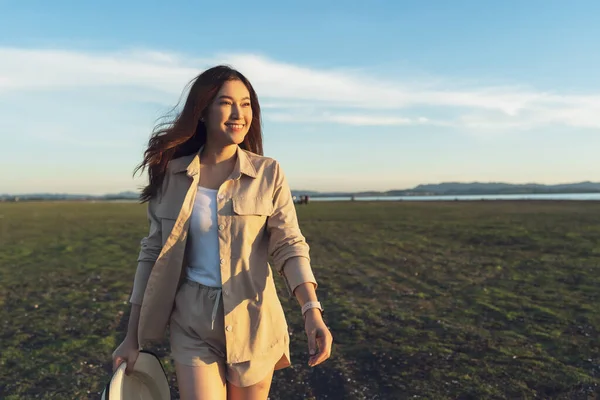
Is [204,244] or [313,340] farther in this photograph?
[204,244]

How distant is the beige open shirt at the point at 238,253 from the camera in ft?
10.1

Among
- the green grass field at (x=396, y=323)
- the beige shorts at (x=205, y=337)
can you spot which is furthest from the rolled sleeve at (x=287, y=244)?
the green grass field at (x=396, y=323)

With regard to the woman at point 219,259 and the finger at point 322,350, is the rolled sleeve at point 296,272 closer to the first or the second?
the woman at point 219,259

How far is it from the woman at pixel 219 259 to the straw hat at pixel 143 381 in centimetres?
9

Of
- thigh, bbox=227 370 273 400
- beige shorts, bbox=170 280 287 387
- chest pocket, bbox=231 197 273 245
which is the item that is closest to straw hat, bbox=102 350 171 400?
beige shorts, bbox=170 280 287 387

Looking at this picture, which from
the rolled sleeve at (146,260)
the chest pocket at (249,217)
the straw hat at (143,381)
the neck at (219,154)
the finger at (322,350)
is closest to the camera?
the finger at (322,350)

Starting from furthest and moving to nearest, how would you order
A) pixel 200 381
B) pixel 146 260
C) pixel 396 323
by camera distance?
pixel 396 323
pixel 146 260
pixel 200 381

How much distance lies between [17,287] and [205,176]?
1257 centimetres

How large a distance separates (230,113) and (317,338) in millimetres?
1462

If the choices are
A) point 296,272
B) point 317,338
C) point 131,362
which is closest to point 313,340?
point 317,338

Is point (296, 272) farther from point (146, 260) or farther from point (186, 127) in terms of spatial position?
point (186, 127)

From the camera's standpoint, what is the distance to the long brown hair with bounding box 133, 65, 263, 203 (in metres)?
3.26

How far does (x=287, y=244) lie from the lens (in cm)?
315

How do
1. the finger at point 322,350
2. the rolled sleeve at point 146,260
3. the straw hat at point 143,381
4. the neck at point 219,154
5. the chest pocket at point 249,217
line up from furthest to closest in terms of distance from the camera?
the neck at point 219,154 → the rolled sleeve at point 146,260 → the chest pocket at point 249,217 → the straw hat at point 143,381 → the finger at point 322,350
